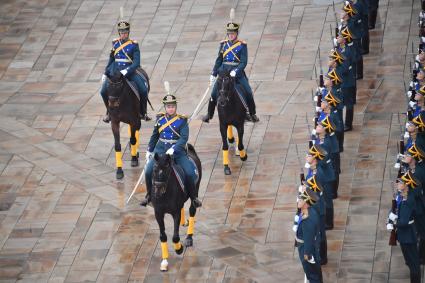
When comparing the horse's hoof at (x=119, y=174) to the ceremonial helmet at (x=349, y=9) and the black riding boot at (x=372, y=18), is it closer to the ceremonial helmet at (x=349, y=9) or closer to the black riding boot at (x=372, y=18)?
the ceremonial helmet at (x=349, y=9)

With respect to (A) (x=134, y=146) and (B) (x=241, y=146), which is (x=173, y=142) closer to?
(B) (x=241, y=146)

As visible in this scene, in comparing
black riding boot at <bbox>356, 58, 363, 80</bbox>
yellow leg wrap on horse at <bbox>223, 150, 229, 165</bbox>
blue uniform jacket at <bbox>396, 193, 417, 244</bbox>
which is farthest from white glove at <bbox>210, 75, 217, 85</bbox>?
blue uniform jacket at <bbox>396, 193, 417, 244</bbox>

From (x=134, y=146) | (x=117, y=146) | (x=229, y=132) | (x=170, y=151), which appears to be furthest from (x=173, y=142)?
(x=229, y=132)

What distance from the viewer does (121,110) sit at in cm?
3039

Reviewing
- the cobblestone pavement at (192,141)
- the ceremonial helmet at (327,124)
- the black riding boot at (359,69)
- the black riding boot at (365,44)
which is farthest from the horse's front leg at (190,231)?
the black riding boot at (365,44)

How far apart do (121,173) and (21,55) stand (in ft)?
31.3

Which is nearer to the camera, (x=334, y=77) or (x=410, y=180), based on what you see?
(x=410, y=180)

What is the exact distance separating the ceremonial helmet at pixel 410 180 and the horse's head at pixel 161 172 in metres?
4.56

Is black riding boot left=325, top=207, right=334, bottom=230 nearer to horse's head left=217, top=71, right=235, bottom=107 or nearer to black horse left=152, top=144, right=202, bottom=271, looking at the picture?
black horse left=152, top=144, right=202, bottom=271

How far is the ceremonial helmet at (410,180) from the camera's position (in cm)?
2492

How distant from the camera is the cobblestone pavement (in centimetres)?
2697

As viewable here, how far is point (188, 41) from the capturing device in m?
38.7

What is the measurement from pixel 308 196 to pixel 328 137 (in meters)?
4.03

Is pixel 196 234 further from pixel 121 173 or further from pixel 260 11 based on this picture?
pixel 260 11
